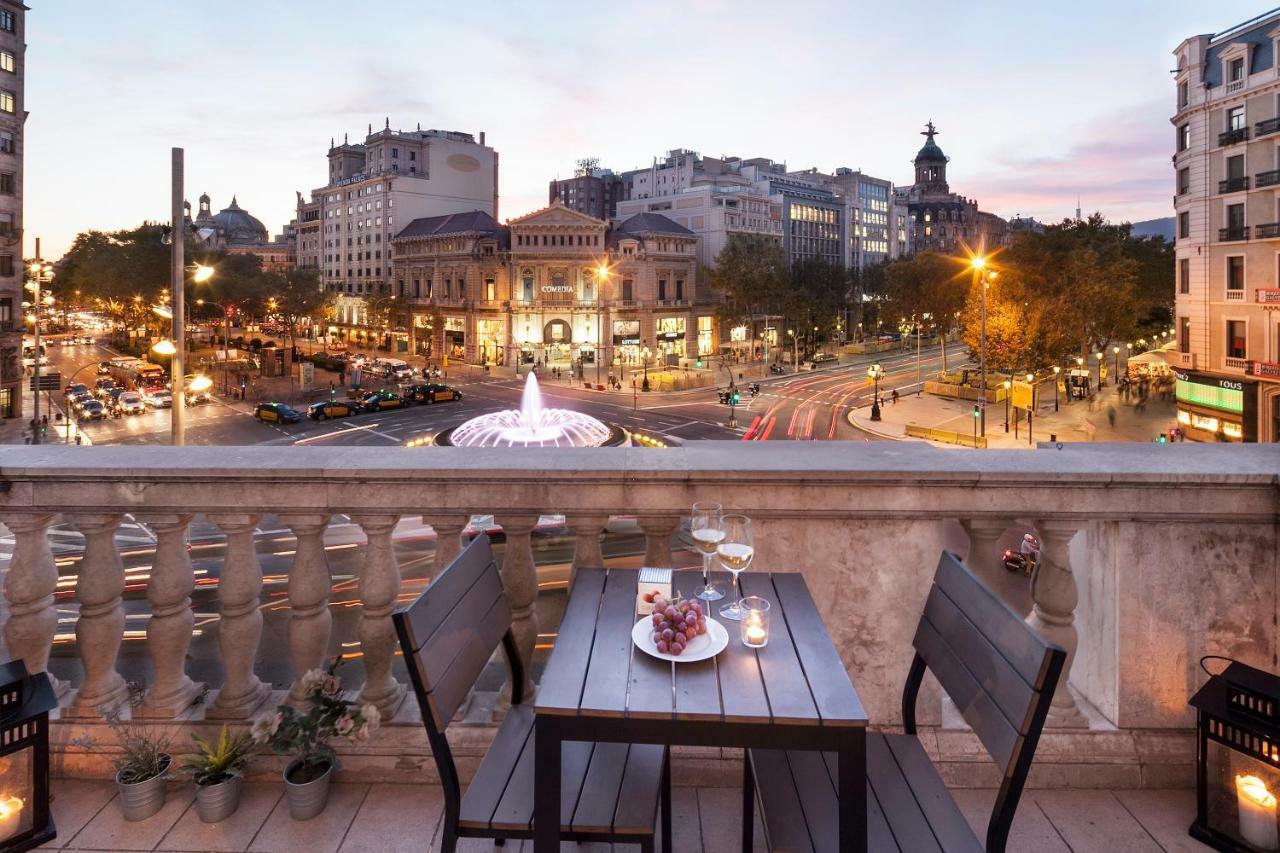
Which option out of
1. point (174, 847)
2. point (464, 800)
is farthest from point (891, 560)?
point (174, 847)

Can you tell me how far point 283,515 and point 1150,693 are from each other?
14.8 feet

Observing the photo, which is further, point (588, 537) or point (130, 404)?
point (130, 404)

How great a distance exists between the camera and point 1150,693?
400 centimetres

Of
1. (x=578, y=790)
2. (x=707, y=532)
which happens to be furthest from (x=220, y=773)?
(x=707, y=532)

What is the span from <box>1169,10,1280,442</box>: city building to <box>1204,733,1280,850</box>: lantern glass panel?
129 feet

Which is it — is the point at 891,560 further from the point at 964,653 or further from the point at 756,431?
the point at 756,431

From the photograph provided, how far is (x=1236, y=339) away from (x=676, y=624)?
4360 centimetres

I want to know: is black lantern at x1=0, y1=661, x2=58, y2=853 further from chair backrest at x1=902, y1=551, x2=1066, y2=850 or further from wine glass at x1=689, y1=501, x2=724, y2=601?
chair backrest at x1=902, y1=551, x2=1066, y2=850

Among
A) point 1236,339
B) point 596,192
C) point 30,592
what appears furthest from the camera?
point 596,192

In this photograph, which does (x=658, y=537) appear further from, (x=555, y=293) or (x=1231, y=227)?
(x=555, y=293)

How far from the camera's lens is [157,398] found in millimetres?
59188

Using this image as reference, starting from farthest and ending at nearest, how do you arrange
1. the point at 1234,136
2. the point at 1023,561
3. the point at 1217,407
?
the point at 1217,407 → the point at 1234,136 → the point at 1023,561

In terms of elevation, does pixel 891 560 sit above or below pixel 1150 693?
above

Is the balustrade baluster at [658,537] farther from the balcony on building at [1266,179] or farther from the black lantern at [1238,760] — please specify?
the balcony on building at [1266,179]
